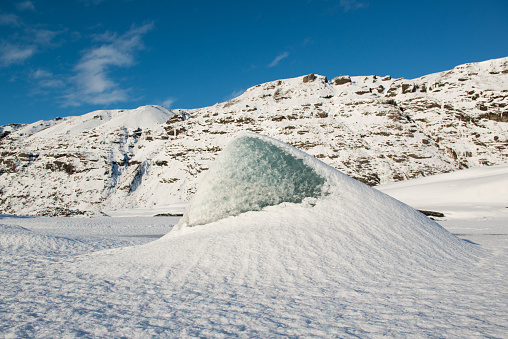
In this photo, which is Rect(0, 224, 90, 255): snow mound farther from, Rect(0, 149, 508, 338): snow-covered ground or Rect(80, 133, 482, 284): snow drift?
Rect(80, 133, 482, 284): snow drift

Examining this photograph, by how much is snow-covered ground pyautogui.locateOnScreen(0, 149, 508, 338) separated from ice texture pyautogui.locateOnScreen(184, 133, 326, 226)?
0.68 feet

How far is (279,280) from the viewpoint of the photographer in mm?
3061

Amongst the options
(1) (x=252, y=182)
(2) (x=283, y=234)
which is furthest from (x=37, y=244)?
(2) (x=283, y=234)

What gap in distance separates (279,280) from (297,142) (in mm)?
45329

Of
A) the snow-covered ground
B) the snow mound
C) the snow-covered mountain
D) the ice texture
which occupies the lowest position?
the snow mound

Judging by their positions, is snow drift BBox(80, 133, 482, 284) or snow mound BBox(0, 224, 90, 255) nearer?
snow drift BBox(80, 133, 482, 284)

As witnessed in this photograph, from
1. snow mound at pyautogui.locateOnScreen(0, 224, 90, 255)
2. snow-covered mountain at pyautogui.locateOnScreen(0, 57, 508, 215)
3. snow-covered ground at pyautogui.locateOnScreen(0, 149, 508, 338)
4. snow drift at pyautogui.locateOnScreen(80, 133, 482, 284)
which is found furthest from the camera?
snow-covered mountain at pyautogui.locateOnScreen(0, 57, 508, 215)

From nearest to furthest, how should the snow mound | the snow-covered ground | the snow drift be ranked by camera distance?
the snow-covered ground → the snow drift → the snow mound

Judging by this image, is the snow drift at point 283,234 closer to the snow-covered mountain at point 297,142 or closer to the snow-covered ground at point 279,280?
the snow-covered ground at point 279,280

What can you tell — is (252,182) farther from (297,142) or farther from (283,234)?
(297,142)

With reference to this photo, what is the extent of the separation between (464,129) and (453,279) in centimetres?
5500

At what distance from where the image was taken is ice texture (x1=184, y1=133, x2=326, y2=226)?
16.8ft

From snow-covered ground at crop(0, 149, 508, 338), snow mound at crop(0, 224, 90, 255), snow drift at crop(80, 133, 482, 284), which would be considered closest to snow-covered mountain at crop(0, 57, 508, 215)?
snow mound at crop(0, 224, 90, 255)

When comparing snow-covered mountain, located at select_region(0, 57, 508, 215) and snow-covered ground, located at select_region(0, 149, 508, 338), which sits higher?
snow-covered mountain, located at select_region(0, 57, 508, 215)
